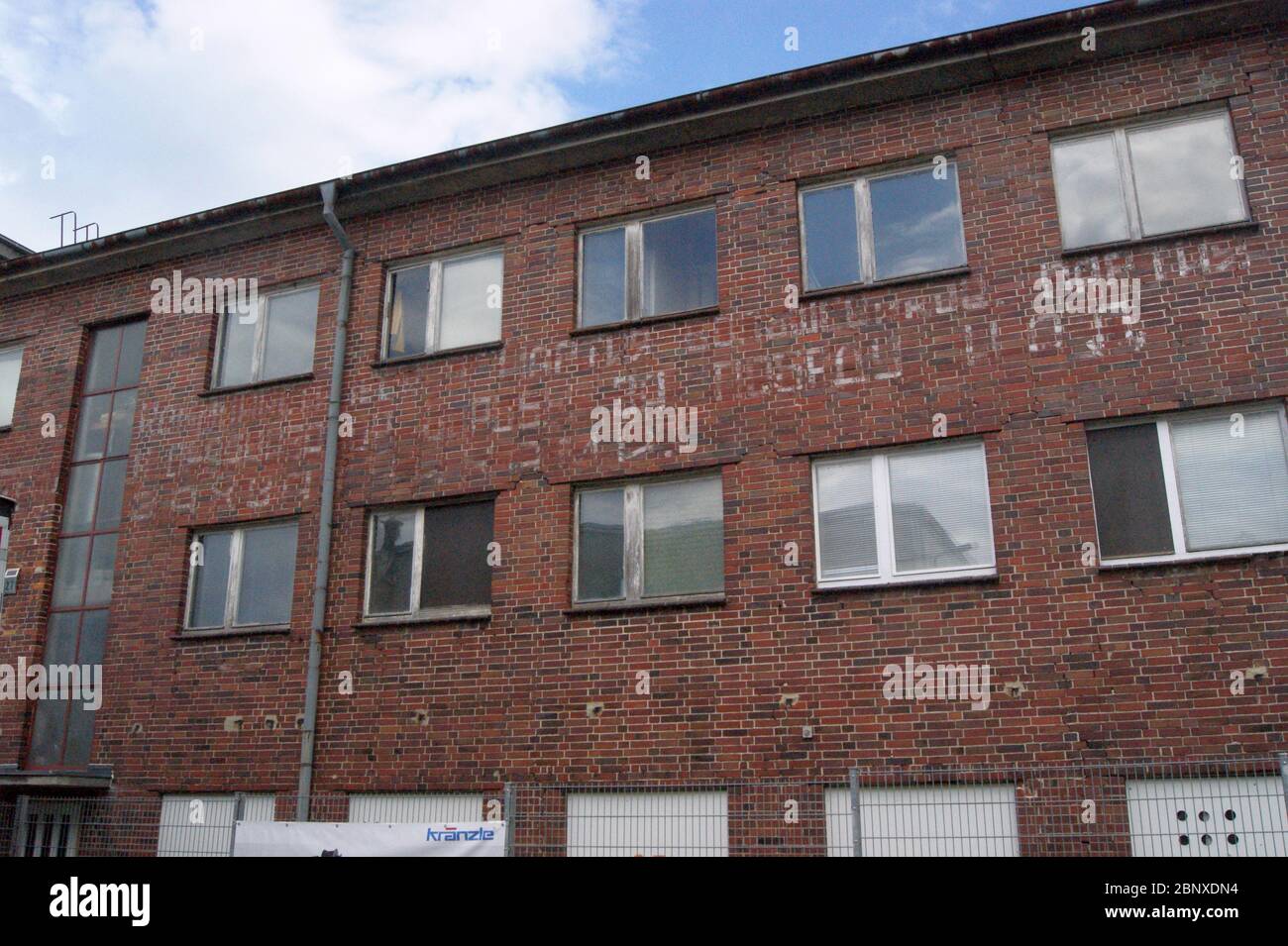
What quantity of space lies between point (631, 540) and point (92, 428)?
8.13 m

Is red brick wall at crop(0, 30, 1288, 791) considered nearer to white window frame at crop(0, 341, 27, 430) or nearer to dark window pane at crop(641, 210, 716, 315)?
dark window pane at crop(641, 210, 716, 315)

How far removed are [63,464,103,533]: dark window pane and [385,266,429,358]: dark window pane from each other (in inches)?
181

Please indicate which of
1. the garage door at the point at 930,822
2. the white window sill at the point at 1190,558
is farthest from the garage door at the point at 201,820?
the white window sill at the point at 1190,558

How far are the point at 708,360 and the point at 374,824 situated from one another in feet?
18.4

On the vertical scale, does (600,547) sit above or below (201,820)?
above

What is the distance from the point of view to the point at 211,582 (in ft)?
44.5

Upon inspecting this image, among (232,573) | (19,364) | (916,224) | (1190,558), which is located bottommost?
(1190,558)

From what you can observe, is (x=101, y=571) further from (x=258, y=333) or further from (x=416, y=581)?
(x=416, y=581)

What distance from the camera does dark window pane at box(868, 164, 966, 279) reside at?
11.3 m

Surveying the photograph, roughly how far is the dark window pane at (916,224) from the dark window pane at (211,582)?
330 inches

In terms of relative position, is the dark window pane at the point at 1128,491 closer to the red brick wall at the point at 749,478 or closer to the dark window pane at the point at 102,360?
the red brick wall at the point at 749,478

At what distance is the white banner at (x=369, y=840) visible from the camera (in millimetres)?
9633

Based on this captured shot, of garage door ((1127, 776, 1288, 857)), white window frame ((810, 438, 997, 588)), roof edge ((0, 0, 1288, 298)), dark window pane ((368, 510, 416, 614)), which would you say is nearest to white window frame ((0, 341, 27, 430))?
roof edge ((0, 0, 1288, 298))

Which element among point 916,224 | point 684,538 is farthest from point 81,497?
point 916,224
